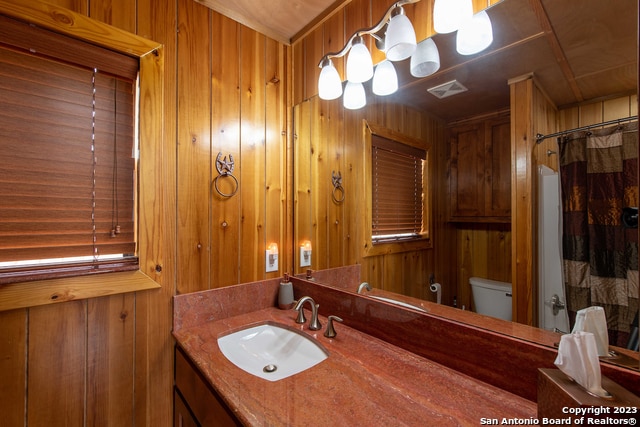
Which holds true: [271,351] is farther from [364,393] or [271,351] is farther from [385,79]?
[385,79]

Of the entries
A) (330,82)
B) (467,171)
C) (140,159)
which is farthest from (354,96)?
(140,159)

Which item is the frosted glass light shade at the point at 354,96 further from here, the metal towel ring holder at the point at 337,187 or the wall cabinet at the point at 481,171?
the wall cabinet at the point at 481,171

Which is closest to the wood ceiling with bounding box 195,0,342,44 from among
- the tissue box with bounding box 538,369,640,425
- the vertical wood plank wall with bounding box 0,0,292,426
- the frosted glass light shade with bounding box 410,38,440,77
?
the vertical wood plank wall with bounding box 0,0,292,426

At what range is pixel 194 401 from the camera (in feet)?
3.32

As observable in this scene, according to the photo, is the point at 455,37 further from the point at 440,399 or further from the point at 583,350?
the point at 440,399

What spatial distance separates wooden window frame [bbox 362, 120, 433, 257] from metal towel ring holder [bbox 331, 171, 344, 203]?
173mm

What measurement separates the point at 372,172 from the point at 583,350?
2.82ft

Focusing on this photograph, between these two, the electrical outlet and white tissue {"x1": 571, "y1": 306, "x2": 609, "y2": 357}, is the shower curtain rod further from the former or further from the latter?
the electrical outlet

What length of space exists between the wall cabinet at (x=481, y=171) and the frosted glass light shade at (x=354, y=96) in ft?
1.58

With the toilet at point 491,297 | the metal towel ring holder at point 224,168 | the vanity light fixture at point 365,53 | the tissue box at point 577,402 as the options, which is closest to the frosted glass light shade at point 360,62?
the vanity light fixture at point 365,53

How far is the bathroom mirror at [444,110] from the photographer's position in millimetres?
698

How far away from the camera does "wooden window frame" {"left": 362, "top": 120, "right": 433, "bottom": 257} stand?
1.02 meters

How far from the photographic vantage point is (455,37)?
94 cm

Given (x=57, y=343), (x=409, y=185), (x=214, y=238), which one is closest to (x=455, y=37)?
(x=409, y=185)
